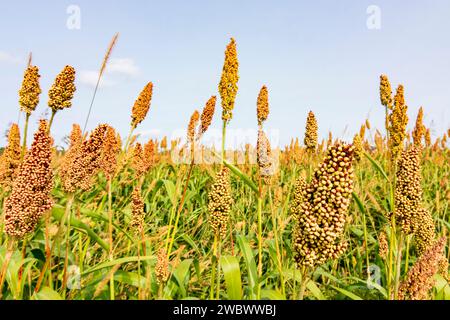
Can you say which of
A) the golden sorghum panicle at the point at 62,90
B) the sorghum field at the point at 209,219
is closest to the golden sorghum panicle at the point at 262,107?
the sorghum field at the point at 209,219

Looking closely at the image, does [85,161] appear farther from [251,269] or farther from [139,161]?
[139,161]

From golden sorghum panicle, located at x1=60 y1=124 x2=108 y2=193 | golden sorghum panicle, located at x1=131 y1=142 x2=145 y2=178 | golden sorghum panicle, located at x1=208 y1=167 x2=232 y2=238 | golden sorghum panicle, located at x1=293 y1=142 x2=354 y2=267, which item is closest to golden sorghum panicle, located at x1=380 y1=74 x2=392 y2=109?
golden sorghum panicle, located at x1=208 y1=167 x2=232 y2=238

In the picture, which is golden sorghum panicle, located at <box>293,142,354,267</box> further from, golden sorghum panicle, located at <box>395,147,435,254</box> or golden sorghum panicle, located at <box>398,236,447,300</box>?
golden sorghum panicle, located at <box>395,147,435,254</box>

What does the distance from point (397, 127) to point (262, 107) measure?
0.98m

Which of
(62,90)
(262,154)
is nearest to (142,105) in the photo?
(62,90)

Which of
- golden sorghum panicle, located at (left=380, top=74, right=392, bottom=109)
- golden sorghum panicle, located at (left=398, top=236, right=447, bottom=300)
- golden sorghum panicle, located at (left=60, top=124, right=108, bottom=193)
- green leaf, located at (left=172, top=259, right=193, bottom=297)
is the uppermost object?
golden sorghum panicle, located at (left=380, top=74, right=392, bottom=109)

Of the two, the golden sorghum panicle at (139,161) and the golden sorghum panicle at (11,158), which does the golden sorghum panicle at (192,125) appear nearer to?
the golden sorghum panicle at (139,161)

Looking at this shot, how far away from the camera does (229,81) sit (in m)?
2.46

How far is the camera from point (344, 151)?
1758mm

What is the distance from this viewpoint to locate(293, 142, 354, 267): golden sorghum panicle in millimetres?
1743

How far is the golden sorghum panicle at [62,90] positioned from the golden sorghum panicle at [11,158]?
153 centimetres

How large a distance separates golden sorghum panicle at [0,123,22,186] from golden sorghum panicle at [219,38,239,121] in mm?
2019

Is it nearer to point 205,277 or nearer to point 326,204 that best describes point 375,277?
point 205,277
